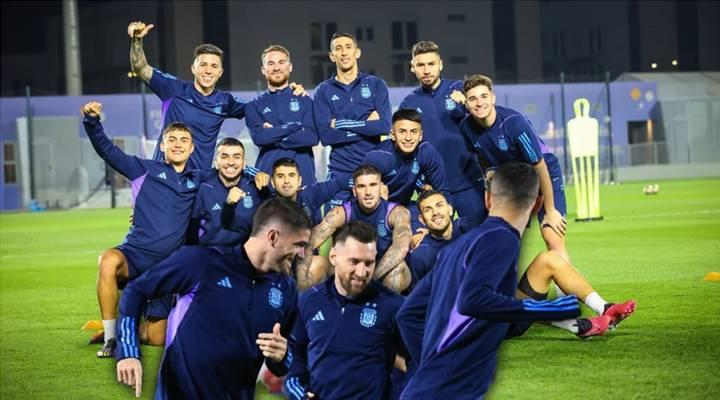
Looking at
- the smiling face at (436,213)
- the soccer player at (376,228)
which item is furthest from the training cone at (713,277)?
the soccer player at (376,228)

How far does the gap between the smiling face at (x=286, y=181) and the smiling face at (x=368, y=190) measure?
666mm

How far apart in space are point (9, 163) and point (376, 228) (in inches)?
1501

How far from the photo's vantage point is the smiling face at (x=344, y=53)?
37.1 ft

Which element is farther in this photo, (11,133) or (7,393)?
(11,133)

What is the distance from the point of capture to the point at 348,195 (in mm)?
11086

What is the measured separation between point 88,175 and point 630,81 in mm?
24282

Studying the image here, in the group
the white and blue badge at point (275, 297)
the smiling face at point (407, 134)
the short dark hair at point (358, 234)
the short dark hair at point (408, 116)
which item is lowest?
the white and blue badge at point (275, 297)

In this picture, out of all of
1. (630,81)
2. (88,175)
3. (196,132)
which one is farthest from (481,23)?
(196,132)

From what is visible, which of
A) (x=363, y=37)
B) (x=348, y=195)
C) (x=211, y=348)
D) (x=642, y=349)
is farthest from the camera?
(x=363, y=37)

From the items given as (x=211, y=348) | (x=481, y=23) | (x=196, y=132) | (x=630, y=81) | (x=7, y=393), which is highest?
(x=481, y=23)

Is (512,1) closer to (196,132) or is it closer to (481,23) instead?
(481,23)

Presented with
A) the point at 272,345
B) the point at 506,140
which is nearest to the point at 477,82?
the point at 506,140

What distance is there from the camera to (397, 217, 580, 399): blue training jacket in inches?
199

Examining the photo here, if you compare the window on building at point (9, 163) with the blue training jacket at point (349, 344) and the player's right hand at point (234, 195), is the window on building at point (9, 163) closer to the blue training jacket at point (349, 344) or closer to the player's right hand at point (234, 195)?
the player's right hand at point (234, 195)
